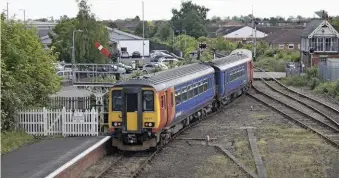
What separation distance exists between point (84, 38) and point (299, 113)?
2364cm

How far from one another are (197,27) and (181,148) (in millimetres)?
107873

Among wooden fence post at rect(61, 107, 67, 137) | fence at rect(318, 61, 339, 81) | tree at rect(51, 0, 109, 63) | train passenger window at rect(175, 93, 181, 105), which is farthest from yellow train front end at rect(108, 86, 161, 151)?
tree at rect(51, 0, 109, 63)

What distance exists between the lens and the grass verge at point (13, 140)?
18.7 meters

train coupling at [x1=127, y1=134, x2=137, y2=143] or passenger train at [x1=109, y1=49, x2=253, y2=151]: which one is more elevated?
passenger train at [x1=109, y1=49, x2=253, y2=151]

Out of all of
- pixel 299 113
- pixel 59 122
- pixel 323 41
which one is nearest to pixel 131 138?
pixel 59 122

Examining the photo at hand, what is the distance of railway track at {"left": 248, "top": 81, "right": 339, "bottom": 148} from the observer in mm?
25188

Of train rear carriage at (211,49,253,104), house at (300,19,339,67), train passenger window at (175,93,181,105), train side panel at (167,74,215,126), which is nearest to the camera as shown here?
train passenger window at (175,93,181,105)

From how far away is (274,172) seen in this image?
17.2m

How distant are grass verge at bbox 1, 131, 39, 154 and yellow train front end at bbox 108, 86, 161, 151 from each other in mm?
2773

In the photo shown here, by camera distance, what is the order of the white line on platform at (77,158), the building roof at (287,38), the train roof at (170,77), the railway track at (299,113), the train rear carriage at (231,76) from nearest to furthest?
the white line on platform at (77,158) → the train roof at (170,77) → the railway track at (299,113) → the train rear carriage at (231,76) → the building roof at (287,38)

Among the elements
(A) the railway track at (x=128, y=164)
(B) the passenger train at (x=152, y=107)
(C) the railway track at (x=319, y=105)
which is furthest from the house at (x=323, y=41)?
(A) the railway track at (x=128, y=164)

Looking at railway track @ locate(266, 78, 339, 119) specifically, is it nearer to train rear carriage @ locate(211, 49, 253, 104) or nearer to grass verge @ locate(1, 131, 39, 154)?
train rear carriage @ locate(211, 49, 253, 104)

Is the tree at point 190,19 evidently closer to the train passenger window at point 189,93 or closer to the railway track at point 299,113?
the railway track at point 299,113

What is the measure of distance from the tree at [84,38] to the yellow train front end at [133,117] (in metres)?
30.8
